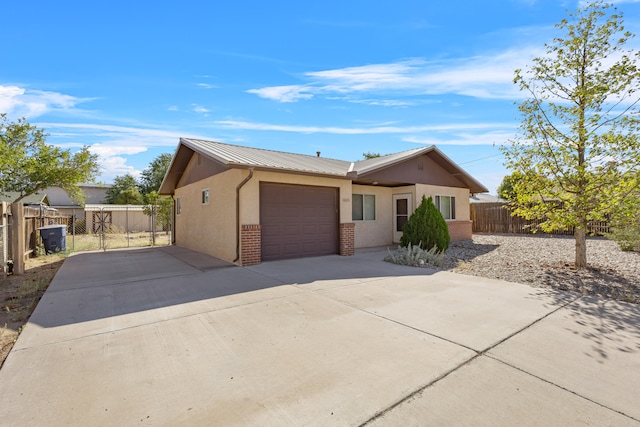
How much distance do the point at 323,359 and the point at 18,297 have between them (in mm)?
6306

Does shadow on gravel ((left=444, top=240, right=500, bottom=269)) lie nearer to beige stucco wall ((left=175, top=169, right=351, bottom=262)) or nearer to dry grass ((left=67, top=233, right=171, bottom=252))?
beige stucco wall ((left=175, top=169, right=351, bottom=262))

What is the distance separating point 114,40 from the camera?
324 inches

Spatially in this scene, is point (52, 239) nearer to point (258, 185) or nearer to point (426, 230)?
point (258, 185)

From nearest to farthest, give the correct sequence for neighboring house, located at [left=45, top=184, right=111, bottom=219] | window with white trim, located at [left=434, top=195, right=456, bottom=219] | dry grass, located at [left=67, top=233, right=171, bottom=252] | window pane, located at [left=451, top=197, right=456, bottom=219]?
window with white trim, located at [left=434, top=195, right=456, bottom=219], dry grass, located at [left=67, top=233, right=171, bottom=252], window pane, located at [left=451, top=197, right=456, bottom=219], neighboring house, located at [left=45, top=184, right=111, bottom=219]

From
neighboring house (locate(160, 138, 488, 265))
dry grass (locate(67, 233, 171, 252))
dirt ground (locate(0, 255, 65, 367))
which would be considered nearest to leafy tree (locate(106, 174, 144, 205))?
dry grass (locate(67, 233, 171, 252))

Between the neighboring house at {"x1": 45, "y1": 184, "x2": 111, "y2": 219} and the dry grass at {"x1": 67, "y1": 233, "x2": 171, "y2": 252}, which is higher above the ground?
the neighboring house at {"x1": 45, "y1": 184, "x2": 111, "y2": 219}

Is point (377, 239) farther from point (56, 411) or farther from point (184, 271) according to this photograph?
point (56, 411)

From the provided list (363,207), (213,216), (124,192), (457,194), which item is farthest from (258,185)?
(124,192)

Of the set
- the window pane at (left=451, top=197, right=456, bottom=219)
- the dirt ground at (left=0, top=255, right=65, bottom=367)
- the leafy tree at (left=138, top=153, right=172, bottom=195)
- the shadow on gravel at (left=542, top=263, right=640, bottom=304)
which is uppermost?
the leafy tree at (left=138, top=153, right=172, bottom=195)

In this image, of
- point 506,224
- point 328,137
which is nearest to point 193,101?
point 328,137

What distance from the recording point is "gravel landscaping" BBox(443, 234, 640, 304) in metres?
6.14

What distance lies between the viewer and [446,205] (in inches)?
576

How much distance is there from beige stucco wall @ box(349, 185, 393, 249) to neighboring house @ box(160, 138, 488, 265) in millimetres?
41

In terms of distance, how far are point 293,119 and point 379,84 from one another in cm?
453
